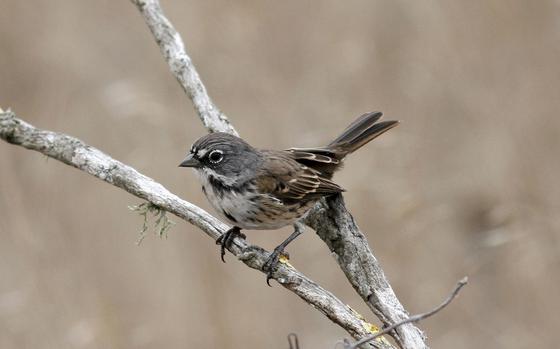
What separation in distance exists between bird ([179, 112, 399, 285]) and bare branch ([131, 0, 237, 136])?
114 millimetres

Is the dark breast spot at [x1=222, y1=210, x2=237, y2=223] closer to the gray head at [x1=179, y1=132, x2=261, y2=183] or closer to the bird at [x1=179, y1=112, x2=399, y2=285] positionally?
the bird at [x1=179, y1=112, x2=399, y2=285]

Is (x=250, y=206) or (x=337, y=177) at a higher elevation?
(x=337, y=177)

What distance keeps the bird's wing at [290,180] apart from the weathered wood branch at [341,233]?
0.11 m

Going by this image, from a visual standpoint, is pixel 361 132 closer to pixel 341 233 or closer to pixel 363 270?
pixel 341 233

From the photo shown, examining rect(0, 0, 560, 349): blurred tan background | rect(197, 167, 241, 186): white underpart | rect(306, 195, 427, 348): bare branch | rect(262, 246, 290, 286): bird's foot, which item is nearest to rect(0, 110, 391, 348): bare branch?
rect(262, 246, 290, 286): bird's foot

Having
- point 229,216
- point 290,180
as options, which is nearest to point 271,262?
point 229,216

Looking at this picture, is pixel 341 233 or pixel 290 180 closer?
pixel 341 233

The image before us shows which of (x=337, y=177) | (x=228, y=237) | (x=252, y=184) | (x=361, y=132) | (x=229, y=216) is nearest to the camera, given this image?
(x=228, y=237)

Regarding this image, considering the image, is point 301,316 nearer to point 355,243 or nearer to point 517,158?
point 517,158

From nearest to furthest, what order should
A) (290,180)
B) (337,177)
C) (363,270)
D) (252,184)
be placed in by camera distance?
1. (363,270)
2. (252,184)
3. (290,180)
4. (337,177)

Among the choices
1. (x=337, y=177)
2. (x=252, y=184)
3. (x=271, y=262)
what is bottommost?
(x=271, y=262)

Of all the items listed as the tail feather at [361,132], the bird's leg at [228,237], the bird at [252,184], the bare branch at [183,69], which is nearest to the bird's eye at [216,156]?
the bird at [252,184]

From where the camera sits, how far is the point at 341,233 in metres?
3.92

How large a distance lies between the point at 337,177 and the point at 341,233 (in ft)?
7.95
